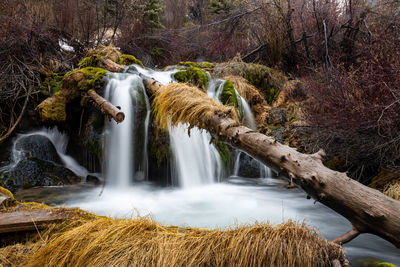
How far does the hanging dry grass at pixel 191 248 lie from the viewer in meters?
1.64

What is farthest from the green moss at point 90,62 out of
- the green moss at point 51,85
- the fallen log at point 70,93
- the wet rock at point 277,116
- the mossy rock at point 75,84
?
the wet rock at point 277,116

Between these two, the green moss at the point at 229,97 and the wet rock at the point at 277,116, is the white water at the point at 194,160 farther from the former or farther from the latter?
the wet rock at the point at 277,116

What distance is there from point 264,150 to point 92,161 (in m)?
4.34

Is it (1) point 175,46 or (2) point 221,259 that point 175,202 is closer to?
(2) point 221,259

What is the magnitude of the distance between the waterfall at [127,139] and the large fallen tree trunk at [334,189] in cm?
321

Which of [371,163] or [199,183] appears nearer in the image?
[371,163]

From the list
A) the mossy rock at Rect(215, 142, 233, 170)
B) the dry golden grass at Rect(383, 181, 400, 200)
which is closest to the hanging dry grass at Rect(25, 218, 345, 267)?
the dry golden grass at Rect(383, 181, 400, 200)

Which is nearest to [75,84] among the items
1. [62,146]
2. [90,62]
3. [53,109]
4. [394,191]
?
[53,109]

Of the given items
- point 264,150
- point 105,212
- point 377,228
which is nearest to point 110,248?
point 264,150

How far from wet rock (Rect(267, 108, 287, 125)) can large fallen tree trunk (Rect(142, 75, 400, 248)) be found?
4497mm

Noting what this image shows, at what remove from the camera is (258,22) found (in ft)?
32.8

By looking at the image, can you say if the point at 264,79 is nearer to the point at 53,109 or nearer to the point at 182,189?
the point at 182,189

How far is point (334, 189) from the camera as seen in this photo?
6.95ft

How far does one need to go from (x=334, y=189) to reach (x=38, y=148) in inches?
230
